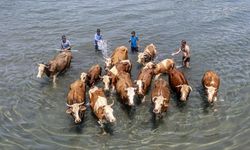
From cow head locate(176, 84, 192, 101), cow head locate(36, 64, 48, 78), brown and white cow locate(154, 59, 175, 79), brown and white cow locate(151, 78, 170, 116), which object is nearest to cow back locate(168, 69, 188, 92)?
cow head locate(176, 84, 192, 101)

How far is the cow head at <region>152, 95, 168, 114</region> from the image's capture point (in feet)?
55.1

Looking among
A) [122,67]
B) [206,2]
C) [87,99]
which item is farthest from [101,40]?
[206,2]

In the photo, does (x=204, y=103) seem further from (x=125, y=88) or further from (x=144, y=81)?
(x=125, y=88)

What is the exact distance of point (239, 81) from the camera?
795 inches

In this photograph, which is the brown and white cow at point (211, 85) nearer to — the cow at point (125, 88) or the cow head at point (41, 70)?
the cow at point (125, 88)

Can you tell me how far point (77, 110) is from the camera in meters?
16.5

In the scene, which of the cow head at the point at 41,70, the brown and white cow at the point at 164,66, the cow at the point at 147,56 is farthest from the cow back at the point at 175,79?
the cow head at the point at 41,70

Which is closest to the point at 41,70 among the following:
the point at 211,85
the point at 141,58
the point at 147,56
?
the point at 141,58

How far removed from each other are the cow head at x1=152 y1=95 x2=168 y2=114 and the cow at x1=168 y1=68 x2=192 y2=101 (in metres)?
1.37

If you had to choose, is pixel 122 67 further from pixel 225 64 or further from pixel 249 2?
pixel 249 2

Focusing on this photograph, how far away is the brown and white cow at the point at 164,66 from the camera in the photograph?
21.2 m

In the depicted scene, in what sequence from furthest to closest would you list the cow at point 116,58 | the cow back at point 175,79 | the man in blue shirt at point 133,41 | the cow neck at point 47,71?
the man in blue shirt at point 133,41 → the cow at point 116,58 → the cow neck at point 47,71 → the cow back at point 175,79

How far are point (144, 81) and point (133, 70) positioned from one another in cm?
317

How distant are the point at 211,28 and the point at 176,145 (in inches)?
599
